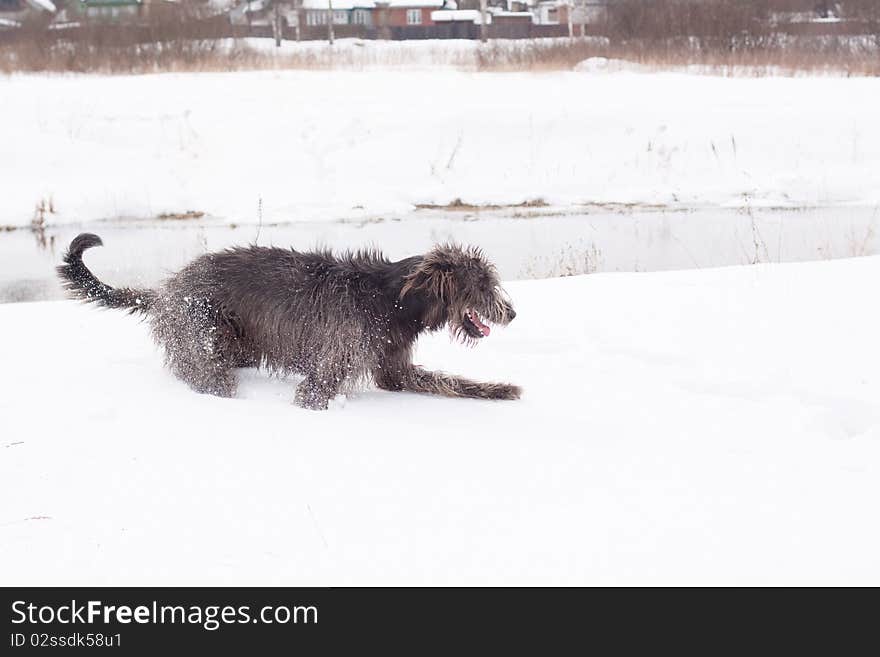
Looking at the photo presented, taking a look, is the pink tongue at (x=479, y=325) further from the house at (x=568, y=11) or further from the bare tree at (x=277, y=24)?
the bare tree at (x=277, y=24)

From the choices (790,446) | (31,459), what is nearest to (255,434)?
(31,459)

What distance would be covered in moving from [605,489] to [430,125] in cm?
1494

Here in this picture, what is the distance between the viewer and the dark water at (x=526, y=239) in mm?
10227

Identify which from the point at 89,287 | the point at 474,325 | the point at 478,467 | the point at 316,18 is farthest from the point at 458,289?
the point at 316,18

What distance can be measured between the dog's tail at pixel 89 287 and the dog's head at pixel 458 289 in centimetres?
161

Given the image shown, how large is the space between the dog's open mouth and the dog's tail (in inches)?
71.3

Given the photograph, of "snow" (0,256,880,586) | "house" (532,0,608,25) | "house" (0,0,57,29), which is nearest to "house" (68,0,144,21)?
"house" (0,0,57,29)

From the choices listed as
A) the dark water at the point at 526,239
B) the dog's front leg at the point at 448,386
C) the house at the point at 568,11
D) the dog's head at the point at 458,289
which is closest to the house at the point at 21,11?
the house at the point at 568,11

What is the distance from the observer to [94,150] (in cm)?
1700

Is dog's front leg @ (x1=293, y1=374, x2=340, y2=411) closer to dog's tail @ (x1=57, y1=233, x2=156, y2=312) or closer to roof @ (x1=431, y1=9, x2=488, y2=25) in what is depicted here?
dog's tail @ (x1=57, y1=233, x2=156, y2=312)

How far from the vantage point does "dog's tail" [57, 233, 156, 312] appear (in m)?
5.32

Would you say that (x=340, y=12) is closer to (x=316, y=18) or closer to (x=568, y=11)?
(x=316, y=18)

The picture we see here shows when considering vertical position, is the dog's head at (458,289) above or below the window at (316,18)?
below

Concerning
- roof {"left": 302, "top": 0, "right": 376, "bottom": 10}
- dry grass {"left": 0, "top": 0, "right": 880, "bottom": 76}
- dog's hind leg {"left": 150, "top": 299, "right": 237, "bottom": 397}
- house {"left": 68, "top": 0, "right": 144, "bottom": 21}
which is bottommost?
dog's hind leg {"left": 150, "top": 299, "right": 237, "bottom": 397}
